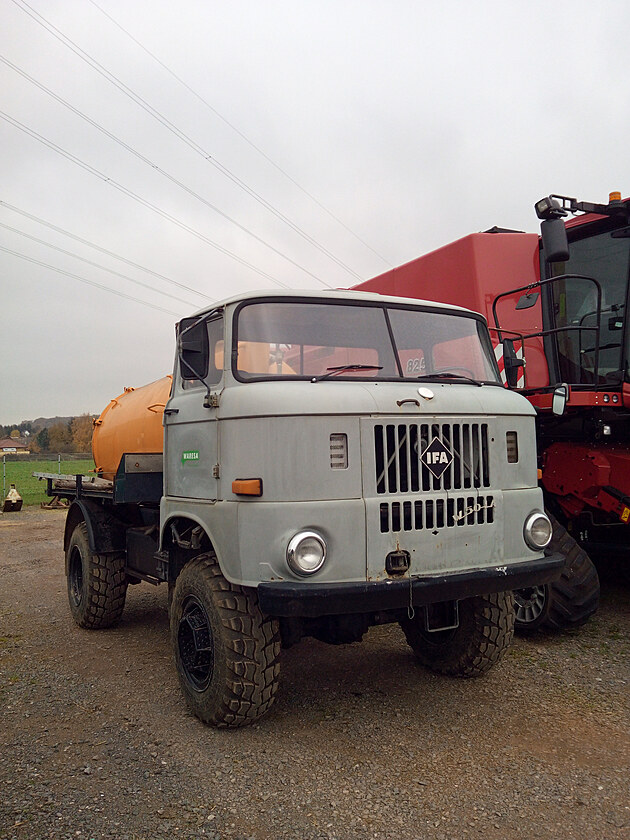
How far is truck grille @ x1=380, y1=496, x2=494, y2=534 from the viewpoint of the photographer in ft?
13.0

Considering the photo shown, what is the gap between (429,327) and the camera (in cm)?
489

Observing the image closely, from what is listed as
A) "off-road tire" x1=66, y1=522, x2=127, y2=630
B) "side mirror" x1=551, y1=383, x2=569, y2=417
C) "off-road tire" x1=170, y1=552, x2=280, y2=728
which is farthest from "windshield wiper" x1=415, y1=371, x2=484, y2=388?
"off-road tire" x1=66, y1=522, x2=127, y2=630

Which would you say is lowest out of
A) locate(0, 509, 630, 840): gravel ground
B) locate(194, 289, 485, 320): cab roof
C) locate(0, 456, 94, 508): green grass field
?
locate(0, 509, 630, 840): gravel ground

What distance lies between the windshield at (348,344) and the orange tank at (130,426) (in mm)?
1825

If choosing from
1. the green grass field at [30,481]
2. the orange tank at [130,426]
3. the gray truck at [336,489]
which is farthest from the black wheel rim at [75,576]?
the green grass field at [30,481]

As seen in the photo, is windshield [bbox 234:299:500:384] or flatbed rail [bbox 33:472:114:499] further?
flatbed rail [bbox 33:472:114:499]

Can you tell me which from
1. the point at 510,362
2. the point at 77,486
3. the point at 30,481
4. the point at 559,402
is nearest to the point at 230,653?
the point at 559,402

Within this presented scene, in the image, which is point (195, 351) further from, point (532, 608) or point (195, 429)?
point (532, 608)

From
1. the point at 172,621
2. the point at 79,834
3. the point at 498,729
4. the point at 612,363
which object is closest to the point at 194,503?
the point at 172,621

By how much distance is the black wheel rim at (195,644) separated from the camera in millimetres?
4320

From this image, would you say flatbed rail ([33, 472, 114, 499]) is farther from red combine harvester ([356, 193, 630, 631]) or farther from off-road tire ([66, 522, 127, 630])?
red combine harvester ([356, 193, 630, 631])

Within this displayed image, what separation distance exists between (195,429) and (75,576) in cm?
346

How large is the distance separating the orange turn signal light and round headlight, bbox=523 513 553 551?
1721mm

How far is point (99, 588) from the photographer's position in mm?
6680
